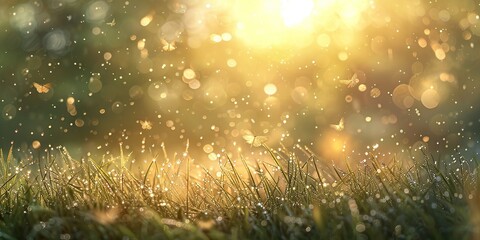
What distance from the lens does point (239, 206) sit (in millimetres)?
2691

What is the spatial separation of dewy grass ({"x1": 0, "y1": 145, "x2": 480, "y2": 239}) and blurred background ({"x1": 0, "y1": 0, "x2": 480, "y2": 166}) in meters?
6.14

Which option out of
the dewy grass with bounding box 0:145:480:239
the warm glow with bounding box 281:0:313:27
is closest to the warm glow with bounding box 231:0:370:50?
the warm glow with bounding box 281:0:313:27

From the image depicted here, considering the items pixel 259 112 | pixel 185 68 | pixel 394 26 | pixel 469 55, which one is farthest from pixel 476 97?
pixel 185 68

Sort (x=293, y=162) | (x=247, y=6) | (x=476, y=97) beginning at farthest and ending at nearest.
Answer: (x=476, y=97)
(x=247, y=6)
(x=293, y=162)

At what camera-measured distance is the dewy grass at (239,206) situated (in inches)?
92.7

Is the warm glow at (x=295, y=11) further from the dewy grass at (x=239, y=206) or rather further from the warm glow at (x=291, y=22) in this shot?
the dewy grass at (x=239, y=206)

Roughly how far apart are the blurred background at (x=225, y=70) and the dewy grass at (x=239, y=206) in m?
6.14

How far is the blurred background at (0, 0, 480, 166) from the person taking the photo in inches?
372

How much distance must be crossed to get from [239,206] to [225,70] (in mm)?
7261

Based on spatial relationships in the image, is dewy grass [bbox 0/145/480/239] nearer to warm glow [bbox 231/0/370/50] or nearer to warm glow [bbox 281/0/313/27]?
warm glow [bbox 281/0/313/27]

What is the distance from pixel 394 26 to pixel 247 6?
2.21 meters

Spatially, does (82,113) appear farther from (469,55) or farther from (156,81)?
(469,55)

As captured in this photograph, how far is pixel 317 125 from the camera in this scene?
1001 centimetres

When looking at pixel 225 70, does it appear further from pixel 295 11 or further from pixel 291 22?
pixel 295 11
